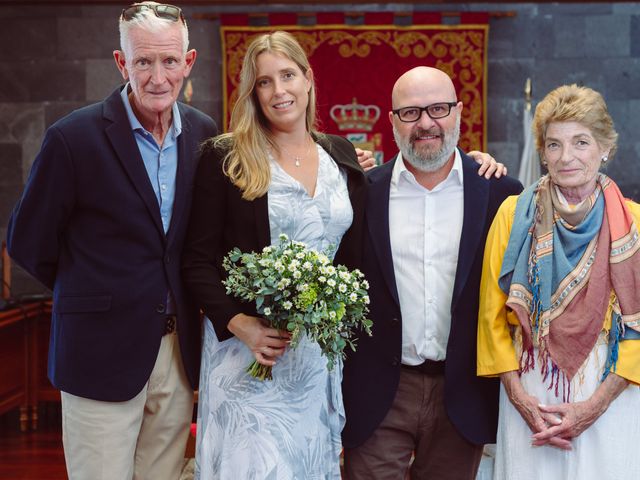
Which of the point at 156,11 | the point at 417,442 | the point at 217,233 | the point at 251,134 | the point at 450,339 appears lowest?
the point at 417,442

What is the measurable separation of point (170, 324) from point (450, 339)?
860mm

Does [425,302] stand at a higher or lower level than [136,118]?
lower

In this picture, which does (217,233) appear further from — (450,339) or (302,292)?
(450,339)

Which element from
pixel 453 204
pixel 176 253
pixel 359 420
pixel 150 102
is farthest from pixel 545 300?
pixel 150 102

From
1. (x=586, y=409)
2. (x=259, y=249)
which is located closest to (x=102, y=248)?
(x=259, y=249)

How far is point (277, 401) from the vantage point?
2.50 m

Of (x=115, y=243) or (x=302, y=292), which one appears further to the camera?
(x=115, y=243)

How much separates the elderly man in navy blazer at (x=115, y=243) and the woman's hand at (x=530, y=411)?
0.98 meters

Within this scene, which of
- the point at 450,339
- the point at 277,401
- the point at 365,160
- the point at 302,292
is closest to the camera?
the point at 302,292

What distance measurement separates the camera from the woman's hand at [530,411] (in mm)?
2416

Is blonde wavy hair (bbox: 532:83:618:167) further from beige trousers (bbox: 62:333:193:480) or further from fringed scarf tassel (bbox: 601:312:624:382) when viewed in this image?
beige trousers (bbox: 62:333:193:480)

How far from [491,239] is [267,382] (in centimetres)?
81

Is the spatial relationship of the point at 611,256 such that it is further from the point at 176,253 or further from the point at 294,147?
the point at 176,253

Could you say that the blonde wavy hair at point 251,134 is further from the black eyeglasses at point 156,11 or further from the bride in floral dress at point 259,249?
the black eyeglasses at point 156,11
